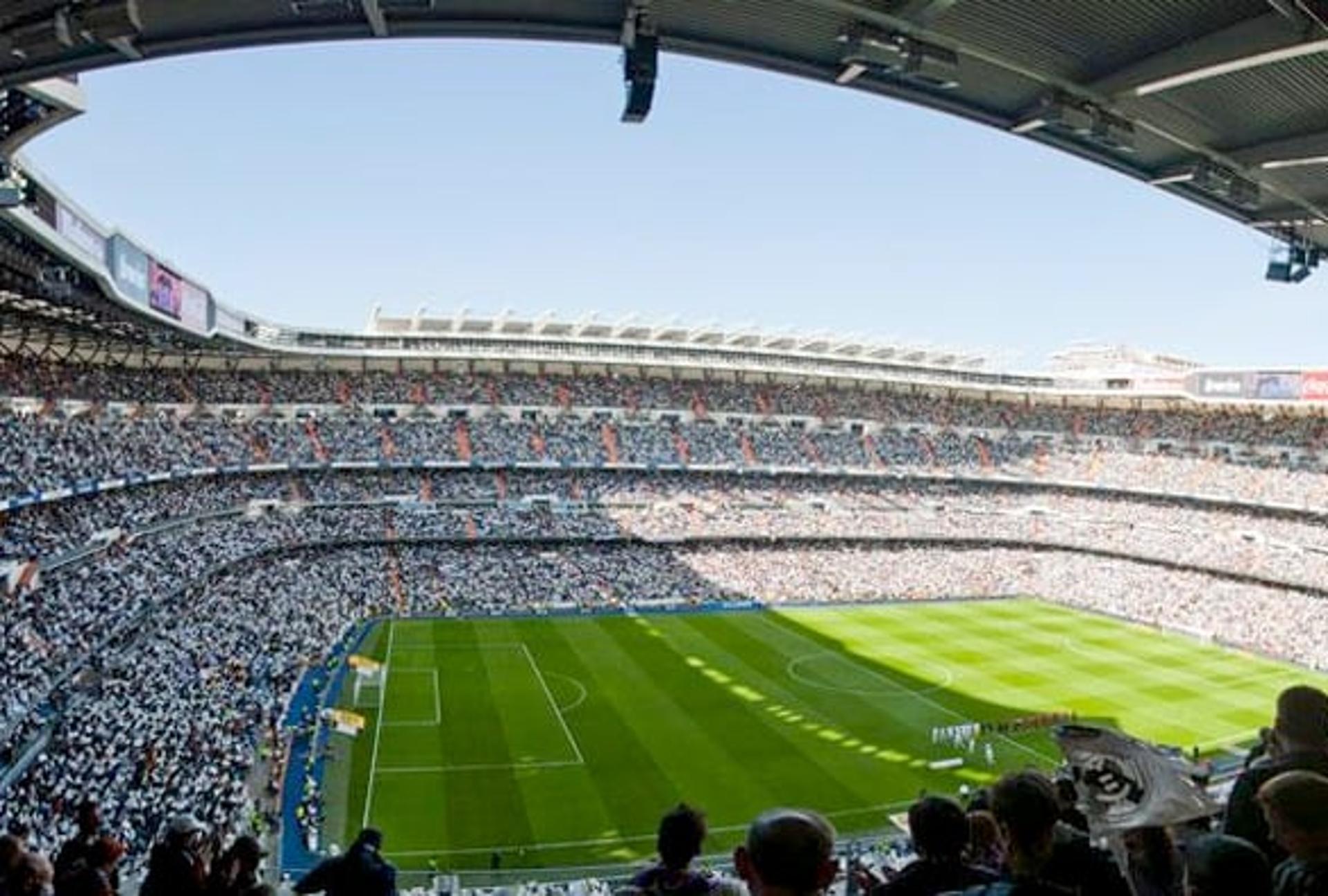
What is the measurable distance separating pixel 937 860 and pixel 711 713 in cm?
2632

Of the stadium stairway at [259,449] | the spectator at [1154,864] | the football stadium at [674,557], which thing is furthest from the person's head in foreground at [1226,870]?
the stadium stairway at [259,449]

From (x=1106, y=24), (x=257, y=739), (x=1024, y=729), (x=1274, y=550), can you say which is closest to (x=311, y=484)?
(x=257, y=739)

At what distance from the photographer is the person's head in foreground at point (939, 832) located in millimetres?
3723

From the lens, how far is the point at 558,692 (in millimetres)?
30656

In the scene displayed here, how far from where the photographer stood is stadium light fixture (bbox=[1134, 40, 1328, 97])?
6.54 metres

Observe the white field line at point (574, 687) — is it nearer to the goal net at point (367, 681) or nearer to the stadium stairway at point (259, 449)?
the goal net at point (367, 681)

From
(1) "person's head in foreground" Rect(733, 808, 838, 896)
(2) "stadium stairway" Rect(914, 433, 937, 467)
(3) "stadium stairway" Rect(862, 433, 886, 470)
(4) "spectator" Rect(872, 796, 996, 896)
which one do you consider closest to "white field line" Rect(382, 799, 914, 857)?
(4) "spectator" Rect(872, 796, 996, 896)

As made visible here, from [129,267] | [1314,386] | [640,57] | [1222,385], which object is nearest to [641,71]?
[640,57]

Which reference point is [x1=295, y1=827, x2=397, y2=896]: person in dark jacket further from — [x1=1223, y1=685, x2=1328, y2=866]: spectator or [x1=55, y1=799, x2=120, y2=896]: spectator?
[x1=1223, y1=685, x2=1328, y2=866]: spectator

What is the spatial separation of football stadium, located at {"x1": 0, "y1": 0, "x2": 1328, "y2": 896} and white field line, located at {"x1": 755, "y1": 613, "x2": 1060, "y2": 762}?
0.26 metres

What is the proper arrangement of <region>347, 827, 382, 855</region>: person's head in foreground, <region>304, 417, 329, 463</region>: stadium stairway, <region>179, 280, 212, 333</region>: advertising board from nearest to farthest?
<region>347, 827, 382, 855</region>: person's head in foreground, <region>179, 280, 212, 333</region>: advertising board, <region>304, 417, 329, 463</region>: stadium stairway

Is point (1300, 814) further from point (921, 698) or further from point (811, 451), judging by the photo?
point (811, 451)

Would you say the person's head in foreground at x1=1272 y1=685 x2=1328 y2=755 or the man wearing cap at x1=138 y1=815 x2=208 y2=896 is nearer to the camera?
the person's head in foreground at x1=1272 y1=685 x2=1328 y2=755

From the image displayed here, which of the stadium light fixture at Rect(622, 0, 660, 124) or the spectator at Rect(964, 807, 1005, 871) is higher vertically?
the stadium light fixture at Rect(622, 0, 660, 124)
